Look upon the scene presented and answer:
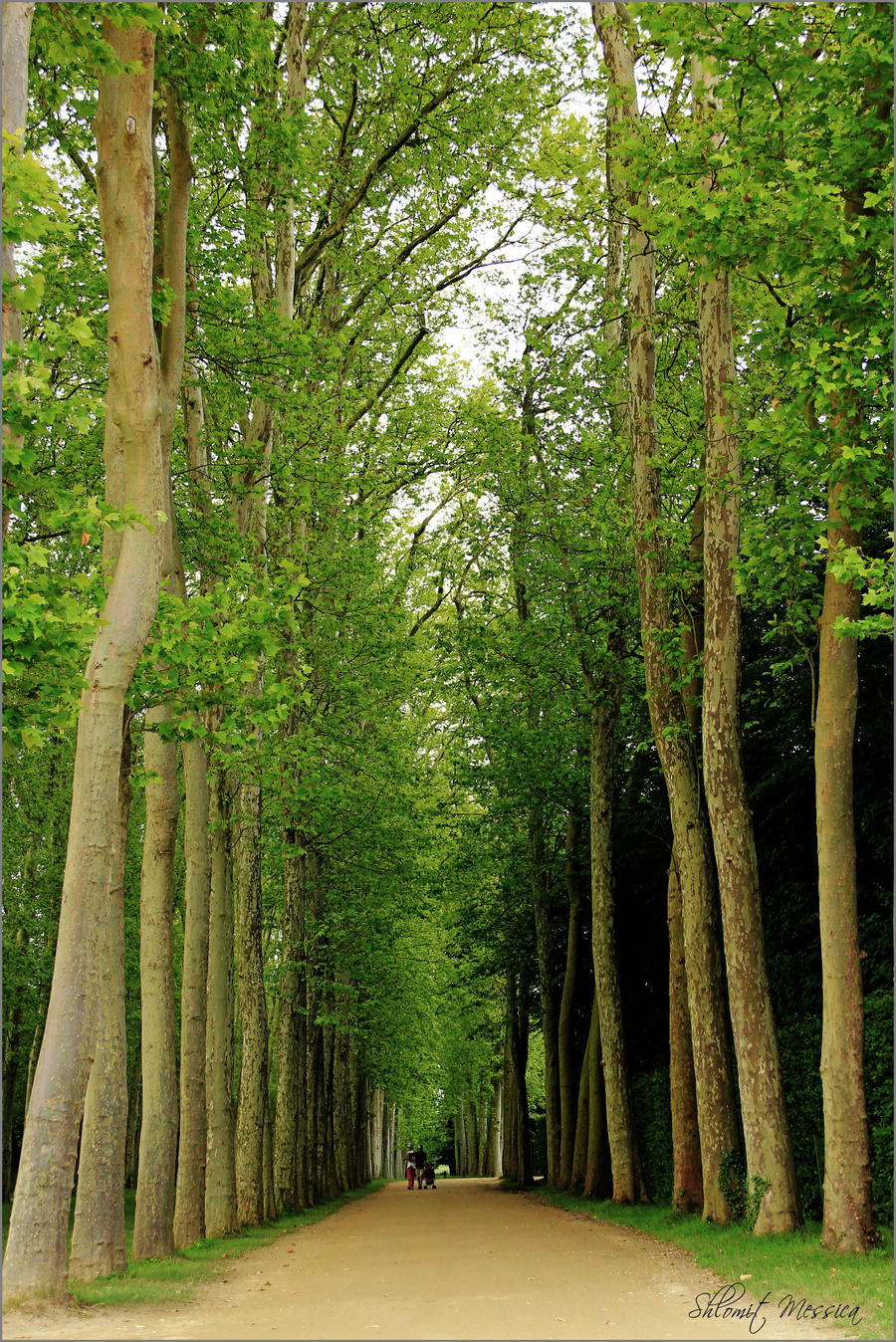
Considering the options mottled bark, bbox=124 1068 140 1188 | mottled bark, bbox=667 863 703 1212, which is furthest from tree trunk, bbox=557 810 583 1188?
mottled bark, bbox=124 1068 140 1188

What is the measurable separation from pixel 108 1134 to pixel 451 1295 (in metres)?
3.31

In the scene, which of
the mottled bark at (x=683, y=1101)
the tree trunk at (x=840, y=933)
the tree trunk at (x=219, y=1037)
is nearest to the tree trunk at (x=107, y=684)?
the tree trunk at (x=219, y=1037)

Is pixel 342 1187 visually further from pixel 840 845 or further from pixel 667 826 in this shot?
pixel 840 845

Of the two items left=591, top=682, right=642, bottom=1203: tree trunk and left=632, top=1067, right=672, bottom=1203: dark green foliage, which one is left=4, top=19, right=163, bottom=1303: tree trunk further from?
left=632, top=1067, right=672, bottom=1203: dark green foliage

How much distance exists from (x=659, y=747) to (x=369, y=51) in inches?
486

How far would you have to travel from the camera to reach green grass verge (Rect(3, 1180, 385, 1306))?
895 cm

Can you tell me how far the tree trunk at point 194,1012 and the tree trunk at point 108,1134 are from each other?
130 inches

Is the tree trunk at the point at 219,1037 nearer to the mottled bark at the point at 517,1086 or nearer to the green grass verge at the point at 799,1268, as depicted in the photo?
the green grass verge at the point at 799,1268

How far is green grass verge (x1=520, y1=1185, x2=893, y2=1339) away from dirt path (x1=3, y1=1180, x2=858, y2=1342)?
23 cm

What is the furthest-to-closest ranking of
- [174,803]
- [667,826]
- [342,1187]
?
[342,1187] < [667,826] < [174,803]

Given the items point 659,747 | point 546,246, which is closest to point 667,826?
point 659,747

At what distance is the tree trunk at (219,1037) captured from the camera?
14719 millimetres

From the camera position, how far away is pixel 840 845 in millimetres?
10312

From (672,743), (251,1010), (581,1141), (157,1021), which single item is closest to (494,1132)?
(581,1141)
